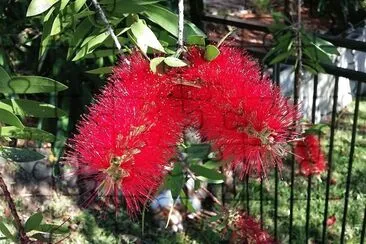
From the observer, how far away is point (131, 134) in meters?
0.66

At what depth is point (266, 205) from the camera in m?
2.71

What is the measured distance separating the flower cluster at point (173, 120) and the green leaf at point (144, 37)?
7cm

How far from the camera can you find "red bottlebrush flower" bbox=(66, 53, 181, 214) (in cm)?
66

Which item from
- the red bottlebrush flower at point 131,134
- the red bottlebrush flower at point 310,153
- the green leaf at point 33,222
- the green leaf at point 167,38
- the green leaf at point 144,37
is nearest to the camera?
the red bottlebrush flower at point 131,134

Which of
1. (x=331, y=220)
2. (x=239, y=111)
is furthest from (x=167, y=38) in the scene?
(x=331, y=220)

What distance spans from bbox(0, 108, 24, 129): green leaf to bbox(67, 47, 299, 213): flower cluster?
0.18 m

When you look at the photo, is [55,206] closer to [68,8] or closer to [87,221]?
[87,221]

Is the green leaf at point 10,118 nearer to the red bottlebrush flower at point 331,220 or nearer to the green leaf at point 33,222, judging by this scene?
the green leaf at point 33,222

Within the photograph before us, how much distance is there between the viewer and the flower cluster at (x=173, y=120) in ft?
2.19

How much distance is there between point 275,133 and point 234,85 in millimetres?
75

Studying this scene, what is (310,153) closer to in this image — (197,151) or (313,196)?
(197,151)

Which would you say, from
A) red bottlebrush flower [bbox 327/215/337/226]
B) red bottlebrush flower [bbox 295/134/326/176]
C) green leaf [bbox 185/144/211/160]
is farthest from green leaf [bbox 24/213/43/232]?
red bottlebrush flower [bbox 327/215/337/226]

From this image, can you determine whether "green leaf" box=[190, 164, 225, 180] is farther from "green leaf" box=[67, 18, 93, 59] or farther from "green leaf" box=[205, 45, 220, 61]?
"green leaf" box=[205, 45, 220, 61]

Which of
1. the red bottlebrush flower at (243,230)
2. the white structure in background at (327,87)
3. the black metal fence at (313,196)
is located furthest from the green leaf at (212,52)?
the white structure in background at (327,87)
